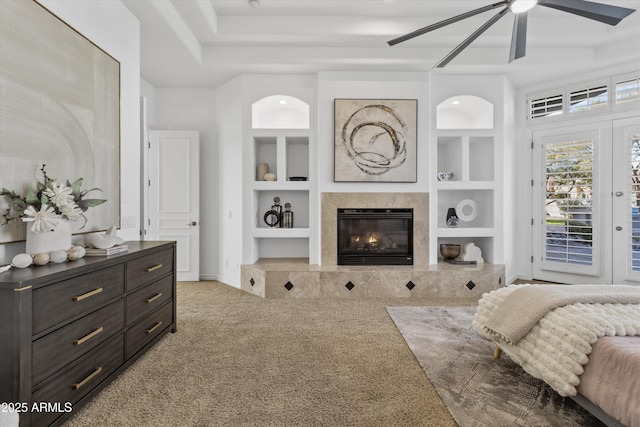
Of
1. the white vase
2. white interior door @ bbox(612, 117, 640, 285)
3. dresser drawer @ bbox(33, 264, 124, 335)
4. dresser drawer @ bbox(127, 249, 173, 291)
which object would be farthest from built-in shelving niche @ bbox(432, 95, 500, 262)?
the white vase

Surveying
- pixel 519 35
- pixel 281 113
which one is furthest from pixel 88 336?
pixel 281 113

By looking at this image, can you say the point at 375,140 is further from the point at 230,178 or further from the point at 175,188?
the point at 175,188

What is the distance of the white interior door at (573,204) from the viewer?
171 inches

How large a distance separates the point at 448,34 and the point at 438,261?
2947 mm

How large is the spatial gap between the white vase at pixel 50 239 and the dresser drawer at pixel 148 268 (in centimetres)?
41

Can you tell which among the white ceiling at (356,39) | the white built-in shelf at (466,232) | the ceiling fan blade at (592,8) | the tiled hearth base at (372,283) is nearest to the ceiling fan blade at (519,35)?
the ceiling fan blade at (592,8)

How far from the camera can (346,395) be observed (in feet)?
6.60

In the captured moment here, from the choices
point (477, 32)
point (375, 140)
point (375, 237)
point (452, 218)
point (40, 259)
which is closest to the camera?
point (40, 259)

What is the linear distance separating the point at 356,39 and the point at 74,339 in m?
4.00

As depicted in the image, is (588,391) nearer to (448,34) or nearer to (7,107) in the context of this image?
(7,107)

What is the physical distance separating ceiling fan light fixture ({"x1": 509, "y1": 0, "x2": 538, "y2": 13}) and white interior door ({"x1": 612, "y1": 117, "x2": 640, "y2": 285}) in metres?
3.08

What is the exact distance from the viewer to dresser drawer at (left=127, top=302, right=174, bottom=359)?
233cm

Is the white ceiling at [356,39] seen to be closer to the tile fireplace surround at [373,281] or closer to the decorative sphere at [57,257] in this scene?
the decorative sphere at [57,257]

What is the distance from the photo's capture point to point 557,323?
1.83 metres
